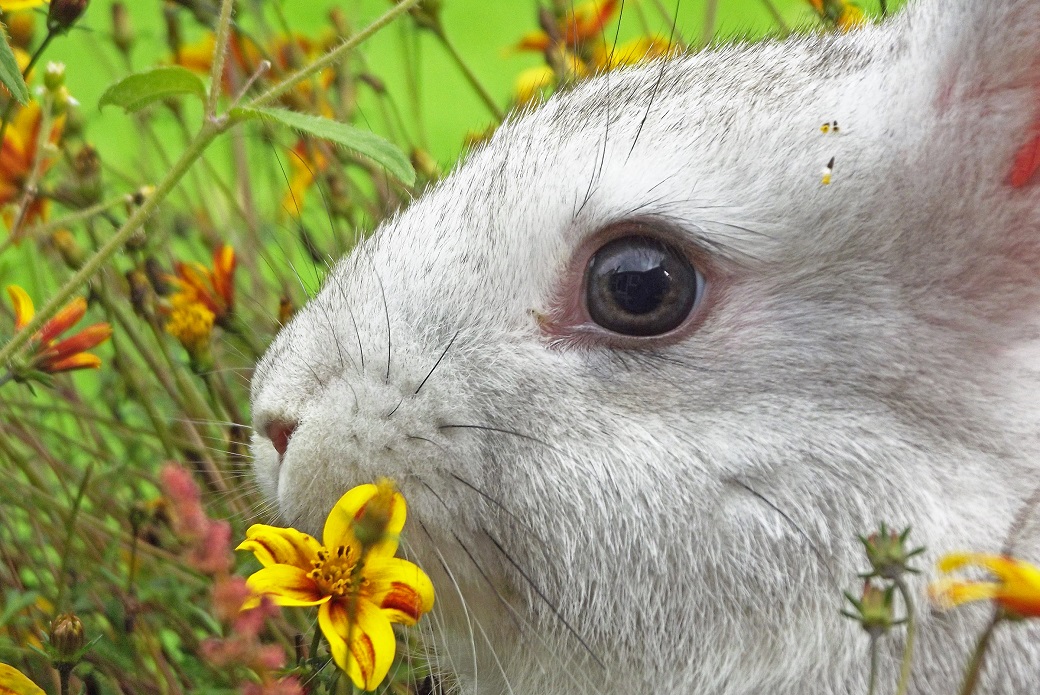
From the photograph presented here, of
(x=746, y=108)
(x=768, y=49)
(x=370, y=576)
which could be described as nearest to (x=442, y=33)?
(x=768, y=49)

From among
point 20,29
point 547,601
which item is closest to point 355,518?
point 547,601

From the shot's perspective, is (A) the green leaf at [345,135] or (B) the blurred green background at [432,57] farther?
(B) the blurred green background at [432,57]

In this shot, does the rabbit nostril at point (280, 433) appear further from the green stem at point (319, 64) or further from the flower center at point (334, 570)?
the green stem at point (319, 64)

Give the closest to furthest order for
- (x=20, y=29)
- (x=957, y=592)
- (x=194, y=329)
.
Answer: (x=957, y=592) → (x=194, y=329) → (x=20, y=29)

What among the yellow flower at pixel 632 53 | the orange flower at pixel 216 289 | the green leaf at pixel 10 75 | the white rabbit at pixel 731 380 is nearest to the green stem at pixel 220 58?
the green leaf at pixel 10 75

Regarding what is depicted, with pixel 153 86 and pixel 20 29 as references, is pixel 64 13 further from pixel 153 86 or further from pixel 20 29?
pixel 20 29

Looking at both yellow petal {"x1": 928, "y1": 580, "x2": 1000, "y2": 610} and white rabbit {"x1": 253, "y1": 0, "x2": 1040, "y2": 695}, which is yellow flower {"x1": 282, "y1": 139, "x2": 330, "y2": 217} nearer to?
white rabbit {"x1": 253, "y1": 0, "x2": 1040, "y2": 695}
